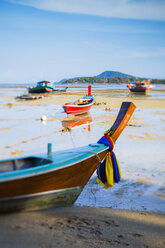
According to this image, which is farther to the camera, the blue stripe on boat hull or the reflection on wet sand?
the reflection on wet sand

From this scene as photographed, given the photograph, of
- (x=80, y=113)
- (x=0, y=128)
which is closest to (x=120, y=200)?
(x=0, y=128)

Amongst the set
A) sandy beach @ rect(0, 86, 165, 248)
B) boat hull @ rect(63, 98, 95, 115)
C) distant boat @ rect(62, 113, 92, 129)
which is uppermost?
boat hull @ rect(63, 98, 95, 115)

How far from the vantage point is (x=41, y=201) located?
455cm

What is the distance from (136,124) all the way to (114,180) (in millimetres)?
9148

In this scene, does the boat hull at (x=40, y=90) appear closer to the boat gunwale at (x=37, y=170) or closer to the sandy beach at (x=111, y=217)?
the sandy beach at (x=111, y=217)

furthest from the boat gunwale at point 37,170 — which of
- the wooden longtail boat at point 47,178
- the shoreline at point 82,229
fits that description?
the shoreline at point 82,229

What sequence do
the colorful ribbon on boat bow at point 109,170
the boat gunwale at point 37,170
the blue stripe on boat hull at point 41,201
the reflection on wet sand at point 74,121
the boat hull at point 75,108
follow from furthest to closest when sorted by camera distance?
the boat hull at point 75,108
the reflection on wet sand at point 74,121
the colorful ribbon on boat bow at point 109,170
the blue stripe on boat hull at point 41,201
the boat gunwale at point 37,170

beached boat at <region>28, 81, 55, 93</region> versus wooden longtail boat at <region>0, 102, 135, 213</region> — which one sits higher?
beached boat at <region>28, 81, 55, 93</region>

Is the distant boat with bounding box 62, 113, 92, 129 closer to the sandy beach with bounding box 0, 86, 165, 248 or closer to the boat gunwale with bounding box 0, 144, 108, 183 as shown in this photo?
the sandy beach with bounding box 0, 86, 165, 248

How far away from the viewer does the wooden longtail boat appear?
4.06 m

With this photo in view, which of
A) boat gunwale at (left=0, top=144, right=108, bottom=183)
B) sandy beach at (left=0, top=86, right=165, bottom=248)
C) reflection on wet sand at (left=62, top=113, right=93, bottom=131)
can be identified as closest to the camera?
boat gunwale at (left=0, top=144, right=108, bottom=183)

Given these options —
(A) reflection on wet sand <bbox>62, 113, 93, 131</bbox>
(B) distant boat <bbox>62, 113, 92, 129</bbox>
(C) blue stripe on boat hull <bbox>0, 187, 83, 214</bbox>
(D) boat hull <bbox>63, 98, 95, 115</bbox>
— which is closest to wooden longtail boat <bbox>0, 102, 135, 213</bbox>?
(C) blue stripe on boat hull <bbox>0, 187, 83, 214</bbox>

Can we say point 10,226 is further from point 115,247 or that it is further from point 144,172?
point 144,172

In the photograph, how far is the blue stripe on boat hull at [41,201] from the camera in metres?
4.20
